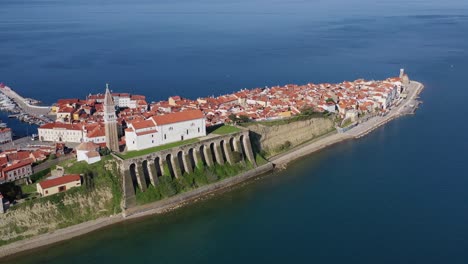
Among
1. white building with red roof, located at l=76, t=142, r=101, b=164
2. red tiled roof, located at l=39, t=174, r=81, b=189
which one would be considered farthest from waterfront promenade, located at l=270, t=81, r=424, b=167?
red tiled roof, located at l=39, t=174, r=81, b=189

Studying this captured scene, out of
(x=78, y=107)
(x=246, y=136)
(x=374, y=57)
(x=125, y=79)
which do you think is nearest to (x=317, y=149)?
(x=246, y=136)

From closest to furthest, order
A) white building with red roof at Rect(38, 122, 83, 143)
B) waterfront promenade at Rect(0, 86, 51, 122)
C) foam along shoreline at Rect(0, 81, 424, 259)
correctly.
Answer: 1. foam along shoreline at Rect(0, 81, 424, 259)
2. white building with red roof at Rect(38, 122, 83, 143)
3. waterfront promenade at Rect(0, 86, 51, 122)

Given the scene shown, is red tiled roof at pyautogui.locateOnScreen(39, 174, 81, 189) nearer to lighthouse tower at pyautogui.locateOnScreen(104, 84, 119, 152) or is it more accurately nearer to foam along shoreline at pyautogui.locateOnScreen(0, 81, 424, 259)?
foam along shoreline at pyautogui.locateOnScreen(0, 81, 424, 259)

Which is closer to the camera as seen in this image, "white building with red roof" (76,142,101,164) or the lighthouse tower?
"white building with red roof" (76,142,101,164)

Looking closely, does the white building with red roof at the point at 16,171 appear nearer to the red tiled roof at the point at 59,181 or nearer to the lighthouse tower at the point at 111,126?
the red tiled roof at the point at 59,181

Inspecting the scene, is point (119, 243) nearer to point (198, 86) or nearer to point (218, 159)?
point (218, 159)

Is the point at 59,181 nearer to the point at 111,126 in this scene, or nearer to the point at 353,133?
the point at 111,126

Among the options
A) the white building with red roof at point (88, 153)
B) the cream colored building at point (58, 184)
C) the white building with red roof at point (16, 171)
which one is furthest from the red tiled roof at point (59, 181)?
the white building with red roof at point (16, 171)
